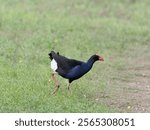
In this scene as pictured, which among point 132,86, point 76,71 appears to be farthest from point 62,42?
point 76,71

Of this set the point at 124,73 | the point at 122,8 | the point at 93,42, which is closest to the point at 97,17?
the point at 122,8

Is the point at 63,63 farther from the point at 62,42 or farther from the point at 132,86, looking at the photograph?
the point at 62,42

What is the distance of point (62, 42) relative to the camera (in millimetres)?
17797

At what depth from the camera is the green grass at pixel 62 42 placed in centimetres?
1164

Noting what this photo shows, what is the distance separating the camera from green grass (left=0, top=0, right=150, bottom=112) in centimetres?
1164

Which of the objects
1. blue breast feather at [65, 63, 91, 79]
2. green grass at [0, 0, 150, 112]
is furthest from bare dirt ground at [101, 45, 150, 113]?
blue breast feather at [65, 63, 91, 79]

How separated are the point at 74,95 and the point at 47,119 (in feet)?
7.78

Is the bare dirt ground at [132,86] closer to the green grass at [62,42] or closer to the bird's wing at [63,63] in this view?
the green grass at [62,42]

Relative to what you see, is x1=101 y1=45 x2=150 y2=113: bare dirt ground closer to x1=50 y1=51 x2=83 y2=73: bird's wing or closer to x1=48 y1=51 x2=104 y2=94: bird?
x1=48 y1=51 x2=104 y2=94: bird

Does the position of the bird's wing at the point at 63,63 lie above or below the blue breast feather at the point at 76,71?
above

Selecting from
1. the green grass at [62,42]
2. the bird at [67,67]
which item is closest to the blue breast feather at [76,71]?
the bird at [67,67]

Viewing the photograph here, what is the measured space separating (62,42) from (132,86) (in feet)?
14.2

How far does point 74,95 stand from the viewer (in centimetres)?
1216

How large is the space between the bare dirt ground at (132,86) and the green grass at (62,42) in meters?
0.22
